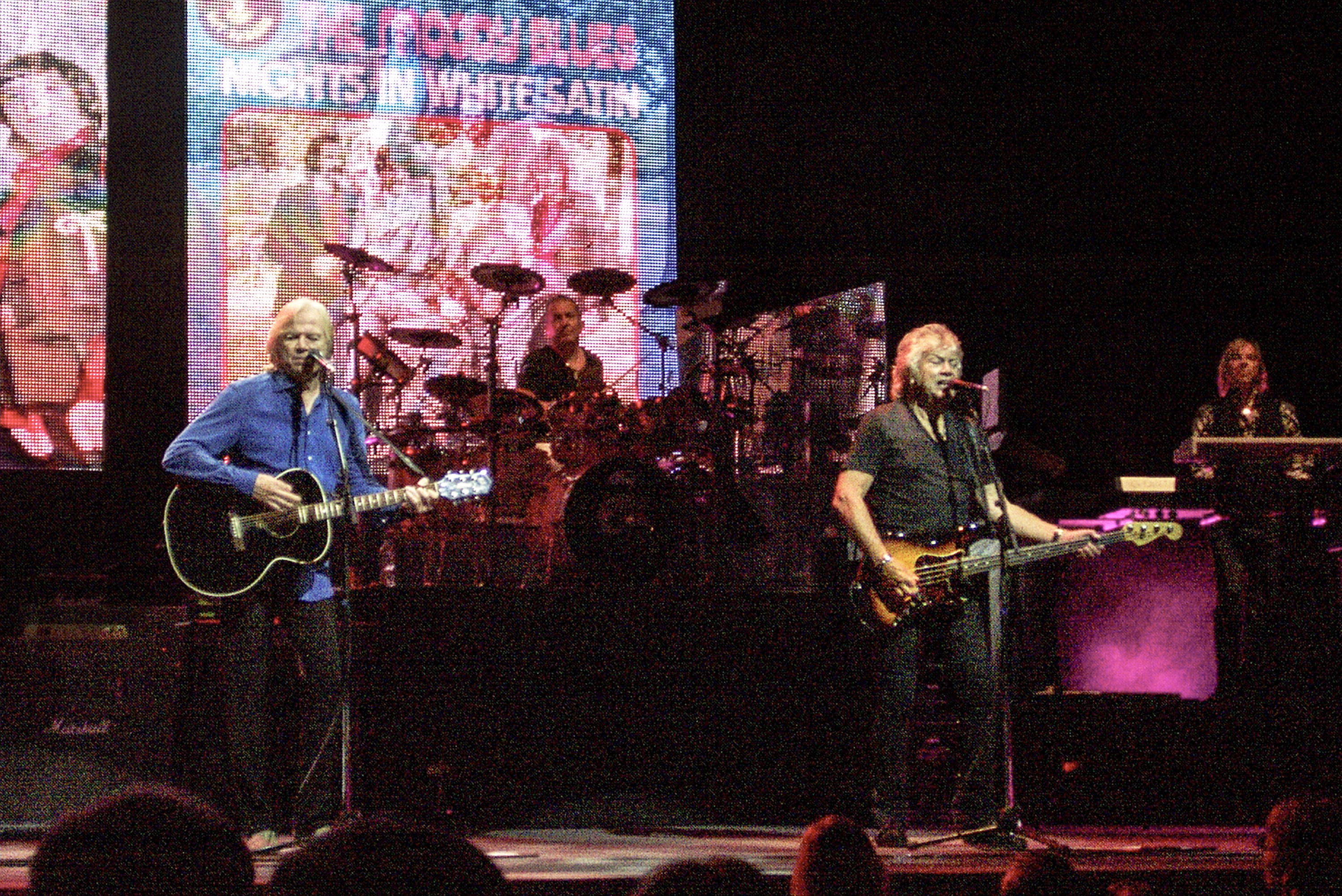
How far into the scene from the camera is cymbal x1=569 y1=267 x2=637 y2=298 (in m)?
7.93

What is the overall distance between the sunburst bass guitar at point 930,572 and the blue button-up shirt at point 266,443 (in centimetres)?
179

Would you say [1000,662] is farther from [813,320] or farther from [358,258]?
[358,258]

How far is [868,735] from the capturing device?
5473mm

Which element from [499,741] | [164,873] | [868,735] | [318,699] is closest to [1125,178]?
[868,735]

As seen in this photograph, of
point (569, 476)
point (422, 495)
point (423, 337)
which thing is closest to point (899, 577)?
point (422, 495)

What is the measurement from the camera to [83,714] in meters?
5.08

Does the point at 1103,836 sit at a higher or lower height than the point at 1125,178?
lower

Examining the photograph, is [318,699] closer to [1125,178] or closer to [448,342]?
[448,342]

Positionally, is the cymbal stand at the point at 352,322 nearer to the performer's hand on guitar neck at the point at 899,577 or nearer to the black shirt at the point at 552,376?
the black shirt at the point at 552,376

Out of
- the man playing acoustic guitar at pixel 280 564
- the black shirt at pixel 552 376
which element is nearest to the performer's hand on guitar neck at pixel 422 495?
the man playing acoustic guitar at pixel 280 564

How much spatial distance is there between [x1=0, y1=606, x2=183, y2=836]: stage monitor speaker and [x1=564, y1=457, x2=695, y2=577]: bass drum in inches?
93.8

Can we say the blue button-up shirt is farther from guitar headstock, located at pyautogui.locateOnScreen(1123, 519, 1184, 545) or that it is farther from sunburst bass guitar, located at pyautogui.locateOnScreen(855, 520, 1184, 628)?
guitar headstock, located at pyautogui.locateOnScreen(1123, 519, 1184, 545)

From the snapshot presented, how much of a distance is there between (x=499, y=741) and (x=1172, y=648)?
3.72 m

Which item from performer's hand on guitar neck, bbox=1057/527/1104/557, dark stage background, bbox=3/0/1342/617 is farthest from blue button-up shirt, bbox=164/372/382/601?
dark stage background, bbox=3/0/1342/617
